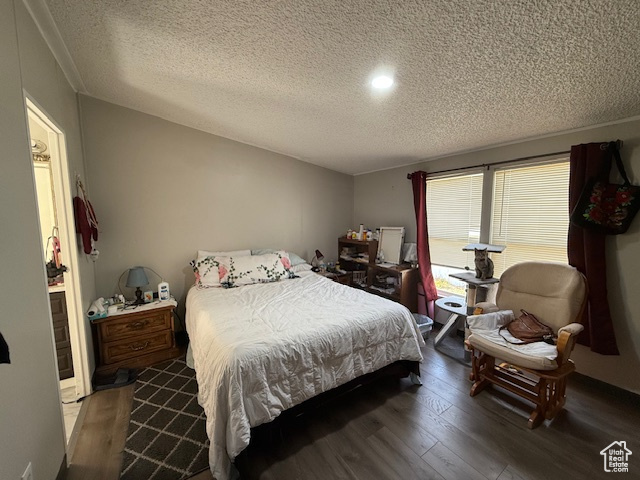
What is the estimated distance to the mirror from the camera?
11.4ft

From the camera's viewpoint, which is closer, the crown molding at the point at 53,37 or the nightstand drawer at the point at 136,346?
the crown molding at the point at 53,37

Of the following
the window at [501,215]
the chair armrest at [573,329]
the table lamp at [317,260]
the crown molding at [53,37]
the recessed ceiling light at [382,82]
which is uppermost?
the crown molding at [53,37]

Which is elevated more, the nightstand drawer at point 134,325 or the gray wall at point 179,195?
the gray wall at point 179,195

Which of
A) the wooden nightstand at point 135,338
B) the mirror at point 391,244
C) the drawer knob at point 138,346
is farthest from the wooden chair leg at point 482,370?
the drawer knob at point 138,346

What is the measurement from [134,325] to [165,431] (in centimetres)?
110

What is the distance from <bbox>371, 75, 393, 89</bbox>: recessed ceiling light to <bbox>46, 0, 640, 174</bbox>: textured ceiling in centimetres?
6

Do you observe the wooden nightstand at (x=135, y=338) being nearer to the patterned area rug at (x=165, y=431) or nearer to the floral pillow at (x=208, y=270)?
the patterned area rug at (x=165, y=431)

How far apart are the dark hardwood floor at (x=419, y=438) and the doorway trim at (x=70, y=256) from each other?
273 mm

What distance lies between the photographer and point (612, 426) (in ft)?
5.73

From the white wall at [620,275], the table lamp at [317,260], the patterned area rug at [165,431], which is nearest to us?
the patterned area rug at [165,431]

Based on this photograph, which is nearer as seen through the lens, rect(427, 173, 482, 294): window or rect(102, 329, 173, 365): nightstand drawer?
rect(102, 329, 173, 365): nightstand drawer

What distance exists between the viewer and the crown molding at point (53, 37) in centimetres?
136

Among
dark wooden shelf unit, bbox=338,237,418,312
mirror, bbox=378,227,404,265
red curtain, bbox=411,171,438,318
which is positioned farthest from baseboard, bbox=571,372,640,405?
mirror, bbox=378,227,404,265

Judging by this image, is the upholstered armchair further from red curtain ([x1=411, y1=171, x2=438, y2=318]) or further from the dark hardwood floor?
red curtain ([x1=411, y1=171, x2=438, y2=318])
